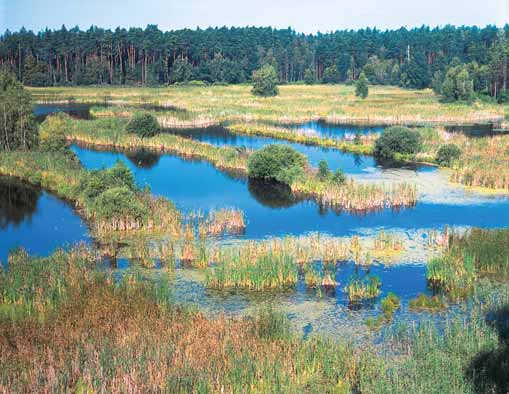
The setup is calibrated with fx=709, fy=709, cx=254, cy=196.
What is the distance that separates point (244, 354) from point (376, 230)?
550 inches

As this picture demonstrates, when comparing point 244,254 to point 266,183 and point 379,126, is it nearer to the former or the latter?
point 266,183

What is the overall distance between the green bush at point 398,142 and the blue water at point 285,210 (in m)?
11.7

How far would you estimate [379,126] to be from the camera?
208ft

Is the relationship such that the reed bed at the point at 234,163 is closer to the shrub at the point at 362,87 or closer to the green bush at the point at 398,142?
the green bush at the point at 398,142

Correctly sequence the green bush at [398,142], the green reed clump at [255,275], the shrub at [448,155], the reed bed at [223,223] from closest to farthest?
the green reed clump at [255,275] < the reed bed at [223,223] < the shrub at [448,155] < the green bush at [398,142]

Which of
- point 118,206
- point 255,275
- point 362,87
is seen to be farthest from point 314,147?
point 362,87

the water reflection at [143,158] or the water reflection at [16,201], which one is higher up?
the water reflection at [143,158]

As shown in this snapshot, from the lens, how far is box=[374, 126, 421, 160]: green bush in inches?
1769

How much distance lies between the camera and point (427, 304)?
743 inches

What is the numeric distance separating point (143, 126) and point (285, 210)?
23.7m

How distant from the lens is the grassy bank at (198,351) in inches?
512

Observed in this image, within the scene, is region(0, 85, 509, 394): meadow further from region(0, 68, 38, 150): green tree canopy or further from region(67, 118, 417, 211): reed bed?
region(0, 68, 38, 150): green tree canopy

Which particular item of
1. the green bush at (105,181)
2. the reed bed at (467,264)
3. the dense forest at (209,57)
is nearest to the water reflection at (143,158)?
the green bush at (105,181)

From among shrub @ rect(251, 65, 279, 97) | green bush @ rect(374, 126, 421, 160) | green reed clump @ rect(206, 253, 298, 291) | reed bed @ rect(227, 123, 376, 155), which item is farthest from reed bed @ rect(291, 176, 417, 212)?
shrub @ rect(251, 65, 279, 97)
